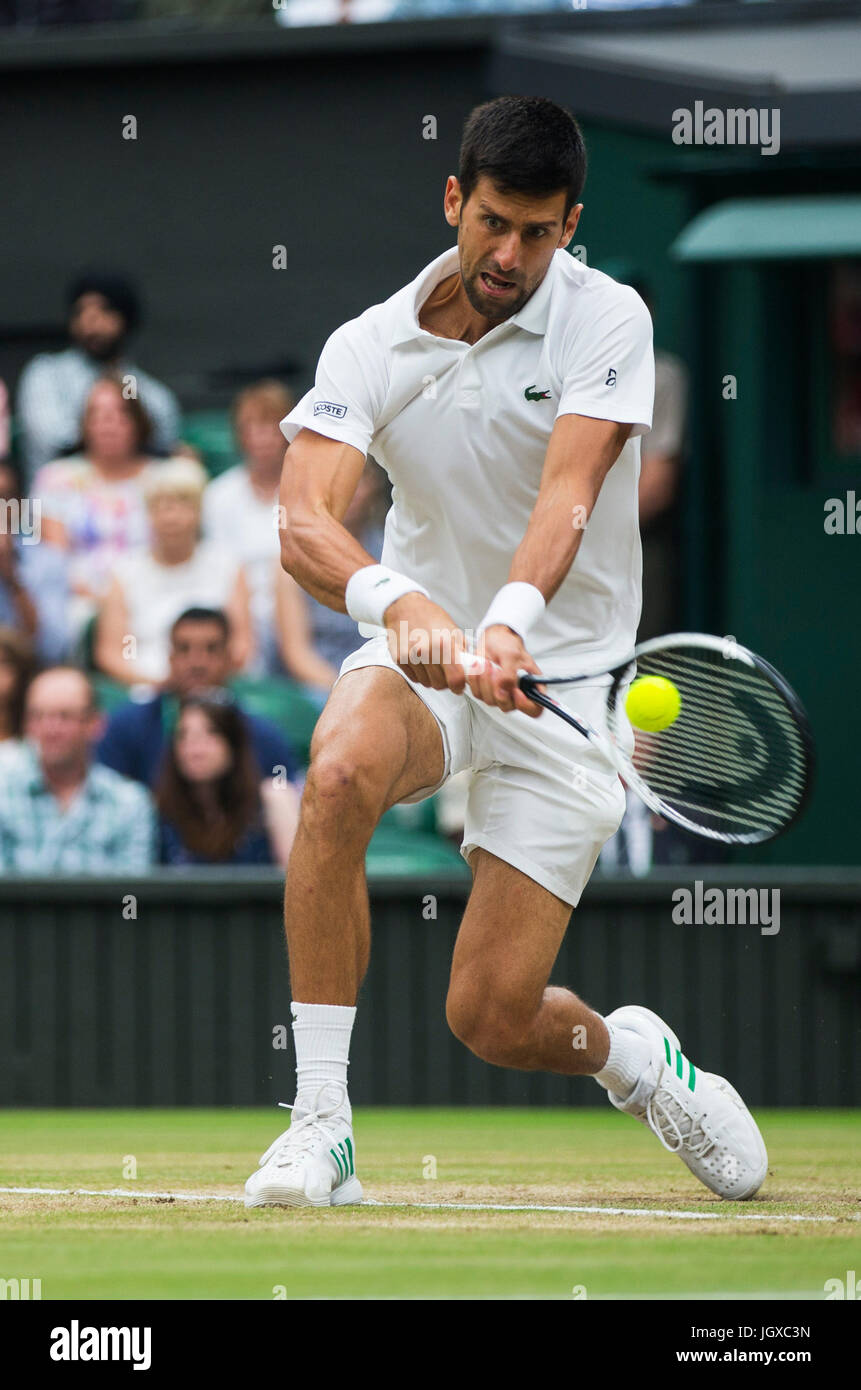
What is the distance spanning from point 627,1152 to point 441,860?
2485 mm

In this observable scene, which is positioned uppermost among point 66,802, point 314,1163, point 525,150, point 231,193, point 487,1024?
point 231,193

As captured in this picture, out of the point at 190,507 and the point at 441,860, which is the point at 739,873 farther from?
the point at 190,507

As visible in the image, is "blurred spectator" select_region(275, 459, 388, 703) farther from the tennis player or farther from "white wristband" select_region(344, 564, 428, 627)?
"white wristband" select_region(344, 564, 428, 627)

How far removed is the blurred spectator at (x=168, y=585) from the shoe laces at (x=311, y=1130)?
4504 mm

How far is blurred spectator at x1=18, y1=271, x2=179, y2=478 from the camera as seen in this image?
9.16m

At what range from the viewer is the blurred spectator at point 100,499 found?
29.3ft

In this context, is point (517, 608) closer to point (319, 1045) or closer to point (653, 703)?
point (653, 703)

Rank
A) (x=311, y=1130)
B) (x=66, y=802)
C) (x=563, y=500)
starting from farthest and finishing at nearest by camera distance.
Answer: (x=66, y=802) < (x=563, y=500) < (x=311, y=1130)

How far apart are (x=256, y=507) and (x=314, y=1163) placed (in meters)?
4.86

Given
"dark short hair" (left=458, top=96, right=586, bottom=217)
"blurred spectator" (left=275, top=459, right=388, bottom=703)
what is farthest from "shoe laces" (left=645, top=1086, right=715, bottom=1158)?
"blurred spectator" (left=275, top=459, right=388, bottom=703)

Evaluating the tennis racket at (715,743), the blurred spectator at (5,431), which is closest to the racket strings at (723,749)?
the tennis racket at (715,743)

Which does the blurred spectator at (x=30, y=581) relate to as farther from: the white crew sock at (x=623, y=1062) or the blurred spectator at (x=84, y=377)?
the white crew sock at (x=623, y=1062)

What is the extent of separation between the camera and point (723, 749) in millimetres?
4848

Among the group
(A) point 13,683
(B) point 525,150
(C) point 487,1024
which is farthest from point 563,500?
(A) point 13,683
